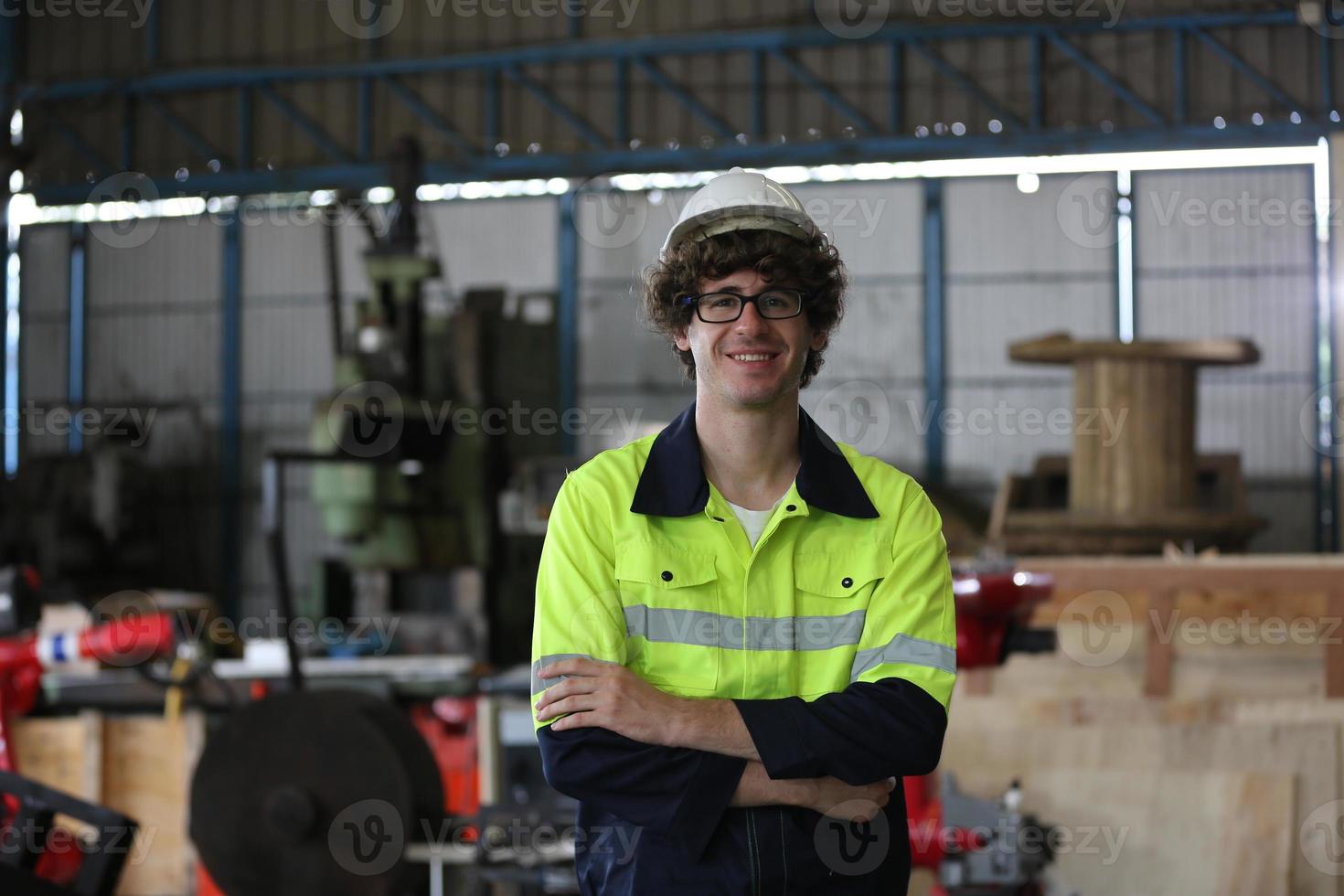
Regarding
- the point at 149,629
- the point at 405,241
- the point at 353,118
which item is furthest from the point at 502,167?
the point at 149,629

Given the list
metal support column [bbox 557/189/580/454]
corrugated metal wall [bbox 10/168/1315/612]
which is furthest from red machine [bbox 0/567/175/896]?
metal support column [bbox 557/189/580/454]

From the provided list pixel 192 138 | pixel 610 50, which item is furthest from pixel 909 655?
pixel 192 138

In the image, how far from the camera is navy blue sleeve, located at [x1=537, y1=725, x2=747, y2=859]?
1744 mm

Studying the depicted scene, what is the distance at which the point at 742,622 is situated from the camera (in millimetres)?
1846

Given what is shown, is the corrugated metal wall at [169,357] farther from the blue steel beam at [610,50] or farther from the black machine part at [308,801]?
the black machine part at [308,801]

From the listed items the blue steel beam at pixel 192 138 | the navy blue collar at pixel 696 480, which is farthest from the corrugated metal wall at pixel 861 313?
the navy blue collar at pixel 696 480

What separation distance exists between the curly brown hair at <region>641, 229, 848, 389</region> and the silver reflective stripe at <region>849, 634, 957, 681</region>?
1.33 feet

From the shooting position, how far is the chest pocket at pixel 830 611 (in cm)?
186

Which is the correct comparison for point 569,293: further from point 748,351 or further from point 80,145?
point 748,351

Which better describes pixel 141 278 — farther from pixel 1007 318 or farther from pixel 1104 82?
pixel 1104 82

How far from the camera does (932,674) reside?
1826 millimetres

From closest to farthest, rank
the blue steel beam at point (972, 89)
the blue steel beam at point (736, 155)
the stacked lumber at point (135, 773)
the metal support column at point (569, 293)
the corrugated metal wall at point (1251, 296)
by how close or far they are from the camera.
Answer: the stacked lumber at point (135, 773), the blue steel beam at point (736, 155), the corrugated metal wall at point (1251, 296), the blue steel beam at point (972, 89), the metal support column at point (569, 293)

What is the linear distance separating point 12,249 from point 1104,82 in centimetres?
973

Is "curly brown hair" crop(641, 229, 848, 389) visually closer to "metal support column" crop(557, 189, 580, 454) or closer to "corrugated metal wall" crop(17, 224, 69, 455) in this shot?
"metal support column" crop(557, 189, 580, 454)
